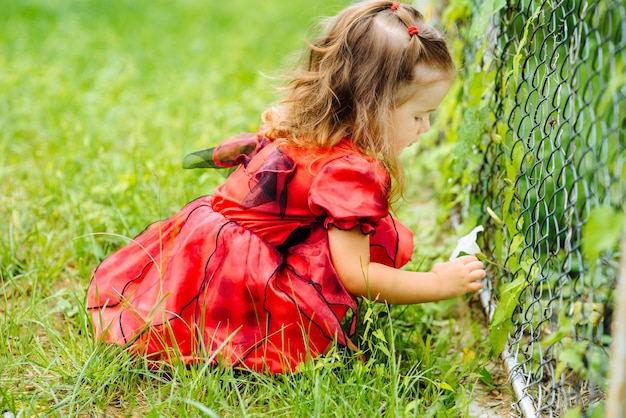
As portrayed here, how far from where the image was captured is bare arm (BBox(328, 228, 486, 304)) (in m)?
1.98

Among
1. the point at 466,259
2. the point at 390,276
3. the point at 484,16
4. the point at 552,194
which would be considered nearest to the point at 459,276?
the point at 466,259

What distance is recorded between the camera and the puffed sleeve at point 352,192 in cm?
191

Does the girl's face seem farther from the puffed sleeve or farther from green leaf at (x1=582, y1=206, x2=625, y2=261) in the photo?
green leaf at (x1=582, y1=206, x2=625, y2=261)

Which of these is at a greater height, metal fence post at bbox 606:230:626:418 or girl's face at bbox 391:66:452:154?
girl's face at bbox 391:66:452:154

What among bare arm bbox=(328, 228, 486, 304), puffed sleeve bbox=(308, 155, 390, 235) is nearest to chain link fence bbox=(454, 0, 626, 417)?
bare arm bbox=(328, 228, 486, 304)

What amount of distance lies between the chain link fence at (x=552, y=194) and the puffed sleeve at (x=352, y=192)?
1.15 feet

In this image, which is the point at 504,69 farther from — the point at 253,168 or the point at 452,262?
the point at 253,168

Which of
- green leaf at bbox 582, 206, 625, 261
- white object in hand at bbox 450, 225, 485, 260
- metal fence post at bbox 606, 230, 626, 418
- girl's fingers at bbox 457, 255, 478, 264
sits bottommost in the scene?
girl's fingers at bbox 457, 255, 478, 264

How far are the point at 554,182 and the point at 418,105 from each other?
0.40 metres

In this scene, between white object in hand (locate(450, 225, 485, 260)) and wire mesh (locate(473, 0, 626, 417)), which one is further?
white object in hand (locate(450, 225, 485, 260))

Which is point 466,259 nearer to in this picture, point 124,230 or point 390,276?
point 390,276

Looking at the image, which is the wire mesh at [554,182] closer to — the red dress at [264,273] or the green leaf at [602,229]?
the green leaf at [602,229]

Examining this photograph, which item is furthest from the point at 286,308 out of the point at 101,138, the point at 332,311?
the point at 101,138

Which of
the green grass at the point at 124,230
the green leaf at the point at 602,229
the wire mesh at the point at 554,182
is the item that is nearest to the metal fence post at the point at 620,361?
the green leaf at the point at 602,229
